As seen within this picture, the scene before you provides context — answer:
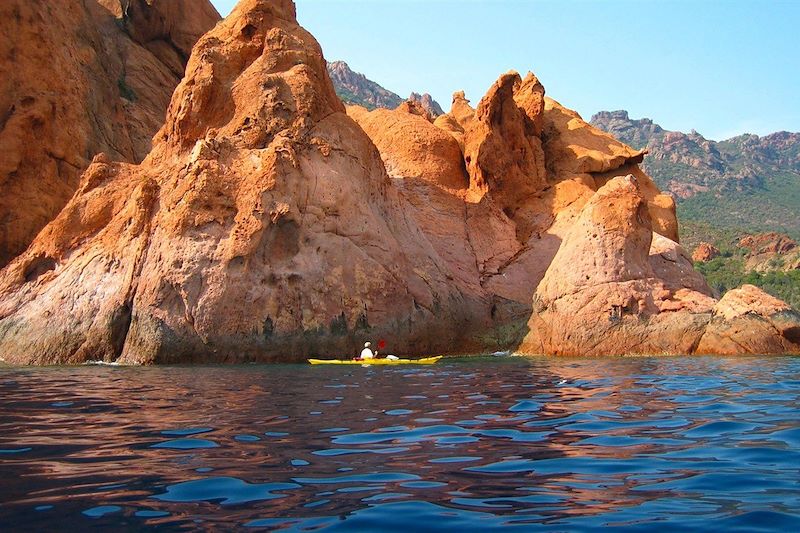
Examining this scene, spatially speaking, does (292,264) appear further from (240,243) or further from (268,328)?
(268,328)

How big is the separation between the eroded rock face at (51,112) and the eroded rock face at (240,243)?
13.5 feet

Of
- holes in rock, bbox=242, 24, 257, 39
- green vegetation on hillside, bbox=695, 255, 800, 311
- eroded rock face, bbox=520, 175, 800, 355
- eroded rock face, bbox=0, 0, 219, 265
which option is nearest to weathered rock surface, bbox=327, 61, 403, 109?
green vegetation on hillside, bbox=695, 255, 800, 311

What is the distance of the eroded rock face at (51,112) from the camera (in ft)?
80.9

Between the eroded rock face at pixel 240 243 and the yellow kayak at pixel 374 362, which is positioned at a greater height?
the eroded rock face at pixel 240 243

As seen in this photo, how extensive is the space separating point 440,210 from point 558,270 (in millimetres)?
6186

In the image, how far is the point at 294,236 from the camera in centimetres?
1998

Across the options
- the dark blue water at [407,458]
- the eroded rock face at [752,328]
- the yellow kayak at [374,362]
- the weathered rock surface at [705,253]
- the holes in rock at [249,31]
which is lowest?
the dark blue water at [407,458]

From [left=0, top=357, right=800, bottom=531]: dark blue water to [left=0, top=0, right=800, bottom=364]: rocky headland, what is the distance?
7181 millimetres

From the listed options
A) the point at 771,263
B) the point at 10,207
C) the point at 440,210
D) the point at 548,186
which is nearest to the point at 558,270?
the point at 440,210

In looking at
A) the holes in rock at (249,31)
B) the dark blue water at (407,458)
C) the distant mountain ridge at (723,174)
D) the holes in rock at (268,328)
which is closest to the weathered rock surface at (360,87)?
the distant mountain ridge at (723,174)

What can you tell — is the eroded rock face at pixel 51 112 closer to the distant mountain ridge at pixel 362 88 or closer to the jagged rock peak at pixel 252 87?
the jagged rock peak at pixel 252 87

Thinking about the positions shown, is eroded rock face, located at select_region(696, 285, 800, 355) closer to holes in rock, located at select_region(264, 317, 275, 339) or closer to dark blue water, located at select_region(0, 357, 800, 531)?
dark blue water, located at select_region(0, 357, 800, 531)

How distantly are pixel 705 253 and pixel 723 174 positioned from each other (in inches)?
2664

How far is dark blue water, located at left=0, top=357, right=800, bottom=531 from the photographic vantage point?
446cm
